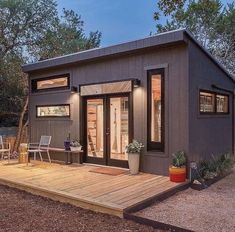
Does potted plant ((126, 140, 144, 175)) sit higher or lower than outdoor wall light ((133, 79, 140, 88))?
lower

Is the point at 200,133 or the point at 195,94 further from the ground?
the point at 195,94

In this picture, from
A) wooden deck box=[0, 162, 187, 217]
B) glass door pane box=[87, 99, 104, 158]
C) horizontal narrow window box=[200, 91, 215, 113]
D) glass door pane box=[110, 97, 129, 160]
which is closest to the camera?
wooden deck box=[0, 162, 187, 217]

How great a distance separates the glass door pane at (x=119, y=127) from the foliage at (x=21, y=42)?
5522mm

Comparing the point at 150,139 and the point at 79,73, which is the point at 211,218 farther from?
the point at 79,73

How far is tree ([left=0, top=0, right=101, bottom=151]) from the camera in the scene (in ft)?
33.7

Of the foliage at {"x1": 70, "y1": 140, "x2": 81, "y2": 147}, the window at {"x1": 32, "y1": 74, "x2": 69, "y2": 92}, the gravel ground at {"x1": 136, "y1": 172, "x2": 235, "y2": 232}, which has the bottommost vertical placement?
the gravel ground at {"x1": 136, "y1": 172, "x2": 235, "y2": 232}

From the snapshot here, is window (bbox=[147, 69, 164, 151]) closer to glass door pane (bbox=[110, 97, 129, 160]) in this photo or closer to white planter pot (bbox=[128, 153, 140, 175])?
white planter pot (bbox=[128, 153, 140, 175])

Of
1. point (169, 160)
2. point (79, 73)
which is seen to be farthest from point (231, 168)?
point (79, 73)

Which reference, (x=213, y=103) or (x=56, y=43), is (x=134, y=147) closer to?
(x=213, y=103)

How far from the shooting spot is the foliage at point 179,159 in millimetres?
5662

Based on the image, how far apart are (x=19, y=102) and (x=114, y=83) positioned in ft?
19.9

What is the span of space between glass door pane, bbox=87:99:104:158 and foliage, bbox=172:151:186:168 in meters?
2.21

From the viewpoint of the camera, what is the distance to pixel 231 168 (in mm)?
7117

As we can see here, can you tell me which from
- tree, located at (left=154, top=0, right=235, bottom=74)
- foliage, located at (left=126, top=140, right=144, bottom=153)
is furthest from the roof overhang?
tree, located at (left=154, top=0, right=235, bottom=74)
